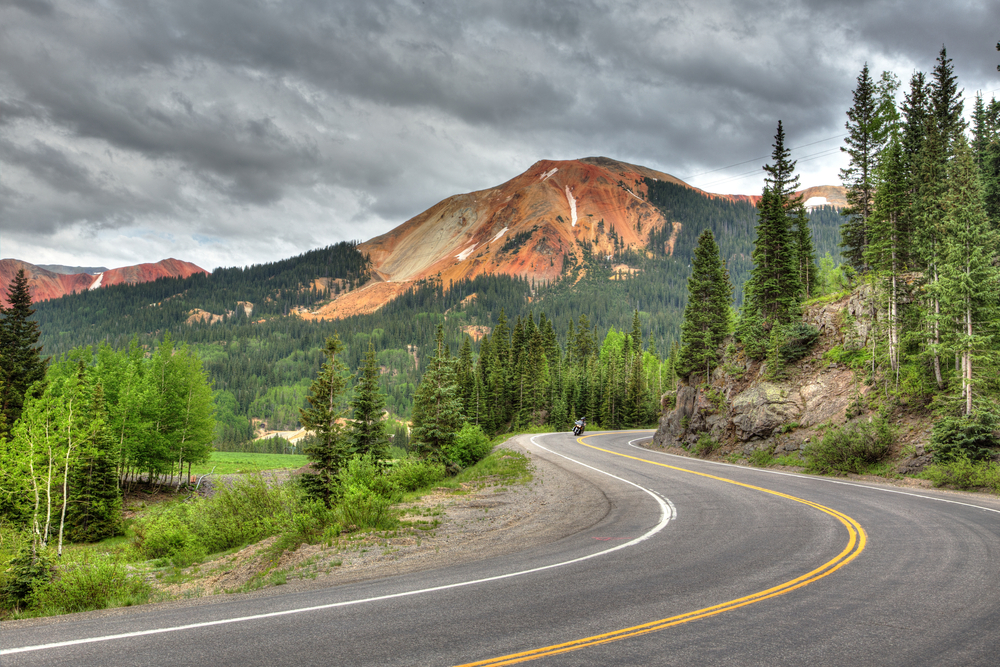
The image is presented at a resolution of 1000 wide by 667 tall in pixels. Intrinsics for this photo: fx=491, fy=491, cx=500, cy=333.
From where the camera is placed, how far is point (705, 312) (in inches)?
1688

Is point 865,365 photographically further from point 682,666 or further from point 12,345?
point 12,345

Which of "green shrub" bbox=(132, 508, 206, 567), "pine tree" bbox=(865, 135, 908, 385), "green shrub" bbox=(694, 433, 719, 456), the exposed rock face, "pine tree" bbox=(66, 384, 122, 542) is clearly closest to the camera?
"green shrub" bbox=(132, 508, 206, 567)

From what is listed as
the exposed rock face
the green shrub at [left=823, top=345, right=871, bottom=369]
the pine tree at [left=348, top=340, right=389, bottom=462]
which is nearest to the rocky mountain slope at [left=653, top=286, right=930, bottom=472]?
the exposed rock face

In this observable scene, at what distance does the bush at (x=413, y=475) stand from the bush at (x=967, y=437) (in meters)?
19.5

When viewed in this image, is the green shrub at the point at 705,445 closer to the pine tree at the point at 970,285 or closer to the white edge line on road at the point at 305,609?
the pine tree at the point at 970,285

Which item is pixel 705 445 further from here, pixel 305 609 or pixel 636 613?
pixel 305 609

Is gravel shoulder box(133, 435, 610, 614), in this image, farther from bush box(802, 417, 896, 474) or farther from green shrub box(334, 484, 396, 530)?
bush box(802, 417, 896, 474)

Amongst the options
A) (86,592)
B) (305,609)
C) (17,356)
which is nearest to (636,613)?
(305,609)

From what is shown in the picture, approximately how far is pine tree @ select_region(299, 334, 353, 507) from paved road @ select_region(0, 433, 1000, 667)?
12.3m

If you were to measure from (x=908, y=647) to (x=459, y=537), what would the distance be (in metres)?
8.39

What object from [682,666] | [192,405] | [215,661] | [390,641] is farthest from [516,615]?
[192,405]

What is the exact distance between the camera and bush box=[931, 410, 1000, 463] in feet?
57.9

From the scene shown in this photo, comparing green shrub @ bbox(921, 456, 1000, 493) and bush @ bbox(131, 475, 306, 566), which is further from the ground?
green shrub @ bbox(921, 456, 1000, 493)

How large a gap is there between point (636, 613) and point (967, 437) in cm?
1908
